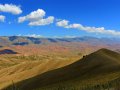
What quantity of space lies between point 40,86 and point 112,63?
1745 inches

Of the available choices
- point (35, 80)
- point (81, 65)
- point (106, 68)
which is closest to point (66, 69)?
point (81, 65)

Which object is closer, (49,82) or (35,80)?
(49,82)

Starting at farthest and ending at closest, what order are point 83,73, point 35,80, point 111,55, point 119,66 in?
1. point 111,55
2. point 35,80
3. point 83,73
4. point 119,66

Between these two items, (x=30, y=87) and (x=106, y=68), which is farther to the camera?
(x=30, y=87)

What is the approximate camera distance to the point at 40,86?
16162 cm

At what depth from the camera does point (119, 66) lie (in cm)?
15312

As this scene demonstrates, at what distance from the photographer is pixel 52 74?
178 metres

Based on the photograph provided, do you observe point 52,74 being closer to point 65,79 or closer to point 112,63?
point 65,79

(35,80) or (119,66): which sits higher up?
(119,66)

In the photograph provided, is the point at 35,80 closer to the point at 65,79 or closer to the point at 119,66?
the point at 65,79

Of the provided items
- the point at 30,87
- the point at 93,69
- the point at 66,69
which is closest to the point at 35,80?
the point at 30,87

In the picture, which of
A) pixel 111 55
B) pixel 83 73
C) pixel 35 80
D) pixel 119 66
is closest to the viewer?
pixel 119 66

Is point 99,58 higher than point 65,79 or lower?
higher

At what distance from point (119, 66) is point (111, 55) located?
137 feet
